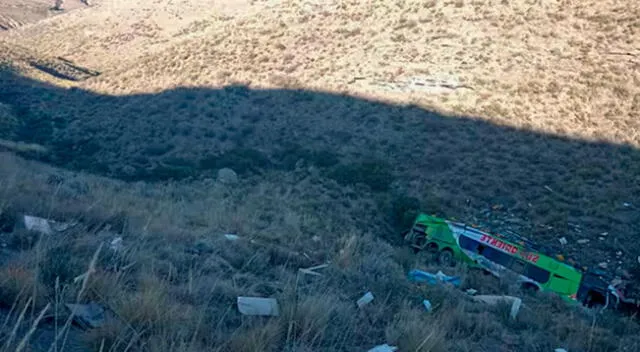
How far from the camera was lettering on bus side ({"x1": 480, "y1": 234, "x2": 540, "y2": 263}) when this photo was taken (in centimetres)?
1535

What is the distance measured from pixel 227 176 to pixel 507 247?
13.1 meters

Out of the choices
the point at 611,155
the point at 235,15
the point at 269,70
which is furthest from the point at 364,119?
the point at 235,15

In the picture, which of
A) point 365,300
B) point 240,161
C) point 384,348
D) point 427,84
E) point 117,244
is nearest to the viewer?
point 384,348

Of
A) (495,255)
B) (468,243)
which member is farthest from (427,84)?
(495,255)

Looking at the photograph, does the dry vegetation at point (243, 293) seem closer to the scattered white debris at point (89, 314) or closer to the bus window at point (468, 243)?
the scattered white debris at point (89, 314)

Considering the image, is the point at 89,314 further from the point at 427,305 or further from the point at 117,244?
the point at 427,305

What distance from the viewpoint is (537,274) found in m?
15.2

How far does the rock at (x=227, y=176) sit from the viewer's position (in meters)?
24.2

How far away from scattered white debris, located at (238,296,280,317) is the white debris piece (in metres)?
2.64

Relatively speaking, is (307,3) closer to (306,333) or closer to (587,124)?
(587,124)

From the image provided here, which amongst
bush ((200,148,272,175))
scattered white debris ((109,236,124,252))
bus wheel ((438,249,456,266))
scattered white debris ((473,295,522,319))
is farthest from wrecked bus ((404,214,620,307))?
bush ((200,148,272,175))

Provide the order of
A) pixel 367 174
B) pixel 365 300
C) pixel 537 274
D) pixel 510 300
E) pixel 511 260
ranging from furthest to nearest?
1. pixel 367 174
2. pixel 511 260
3. pixel 537 274
4. pixel 510 300
5. pixel 365 300

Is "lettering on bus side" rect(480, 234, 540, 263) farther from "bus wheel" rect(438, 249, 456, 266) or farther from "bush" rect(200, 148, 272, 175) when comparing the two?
"bush" rect(200, 148, 272, 175)

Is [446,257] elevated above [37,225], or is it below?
below
